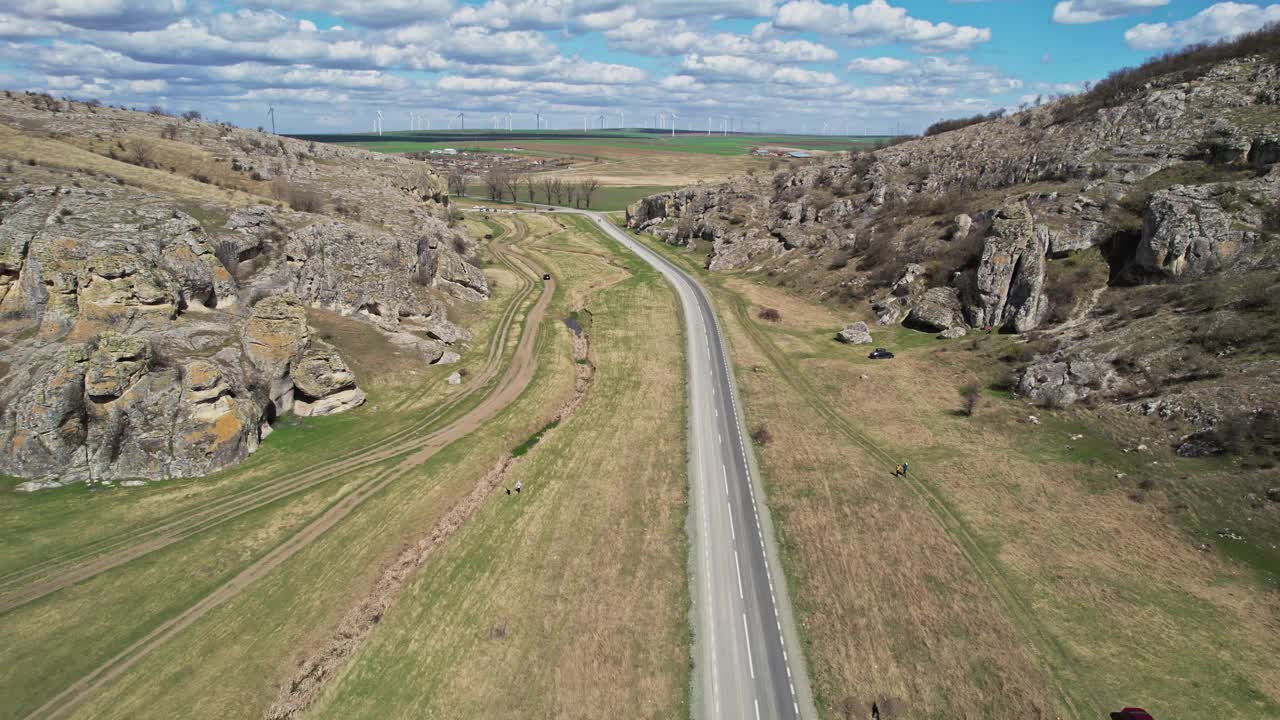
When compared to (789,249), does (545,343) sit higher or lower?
lower

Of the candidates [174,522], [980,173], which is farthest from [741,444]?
[980,173]

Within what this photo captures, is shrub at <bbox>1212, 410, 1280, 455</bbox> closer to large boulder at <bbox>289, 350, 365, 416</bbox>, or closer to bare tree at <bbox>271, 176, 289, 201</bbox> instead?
large boulder at <bbox>289, 350, 365, 416</bbox>

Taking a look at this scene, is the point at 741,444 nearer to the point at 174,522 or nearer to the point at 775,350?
the point at 775,350

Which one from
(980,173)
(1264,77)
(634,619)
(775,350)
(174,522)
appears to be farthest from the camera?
(980,173)

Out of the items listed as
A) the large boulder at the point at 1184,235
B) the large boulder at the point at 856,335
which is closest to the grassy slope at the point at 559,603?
the large boulder at the point at 856,335

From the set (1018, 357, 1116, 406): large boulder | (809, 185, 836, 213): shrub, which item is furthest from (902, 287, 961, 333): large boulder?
(809, 185, 836, 213): shrub

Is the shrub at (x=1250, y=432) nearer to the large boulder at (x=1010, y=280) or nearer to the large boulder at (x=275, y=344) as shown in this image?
the large boulder at (x=1010, y=280)
